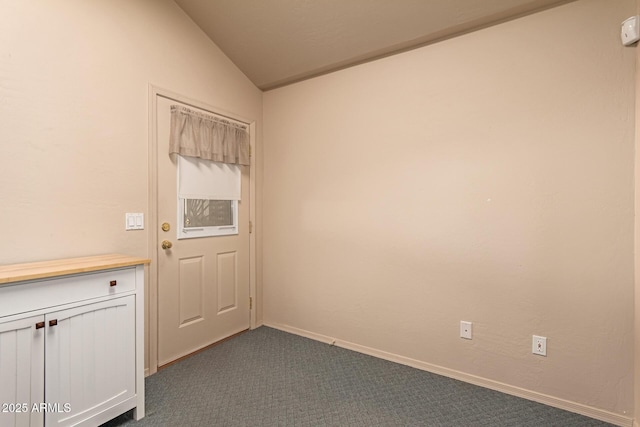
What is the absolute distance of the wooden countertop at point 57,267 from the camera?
4.52 ft

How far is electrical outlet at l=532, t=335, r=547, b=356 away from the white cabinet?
2411 millimetres

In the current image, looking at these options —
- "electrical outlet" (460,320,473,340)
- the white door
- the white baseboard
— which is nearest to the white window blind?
the white door

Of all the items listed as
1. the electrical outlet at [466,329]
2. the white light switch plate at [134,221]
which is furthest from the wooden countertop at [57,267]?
the electrical outlet at [466,329]

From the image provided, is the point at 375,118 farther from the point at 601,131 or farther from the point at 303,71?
the point at 601,131

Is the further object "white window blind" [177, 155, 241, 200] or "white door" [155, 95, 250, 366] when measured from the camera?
"white window blind" [177, 155, 241, 200]

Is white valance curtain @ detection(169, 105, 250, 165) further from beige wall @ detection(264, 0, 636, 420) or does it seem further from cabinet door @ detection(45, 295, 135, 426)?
cabinet door @ detection(45, 295, 135, 426)

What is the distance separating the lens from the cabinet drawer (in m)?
1.37

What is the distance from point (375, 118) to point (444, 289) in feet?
4.76

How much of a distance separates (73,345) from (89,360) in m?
0.12

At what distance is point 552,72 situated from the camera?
76.6 inches

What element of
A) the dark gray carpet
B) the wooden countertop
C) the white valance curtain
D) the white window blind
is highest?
the white valance curtain

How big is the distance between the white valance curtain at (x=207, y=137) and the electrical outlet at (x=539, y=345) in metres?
2.67

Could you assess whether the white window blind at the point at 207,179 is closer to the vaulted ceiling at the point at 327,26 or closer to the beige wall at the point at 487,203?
the beige wall at the point at 487,203

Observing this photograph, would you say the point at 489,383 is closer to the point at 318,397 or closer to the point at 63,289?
the point at 318,397
